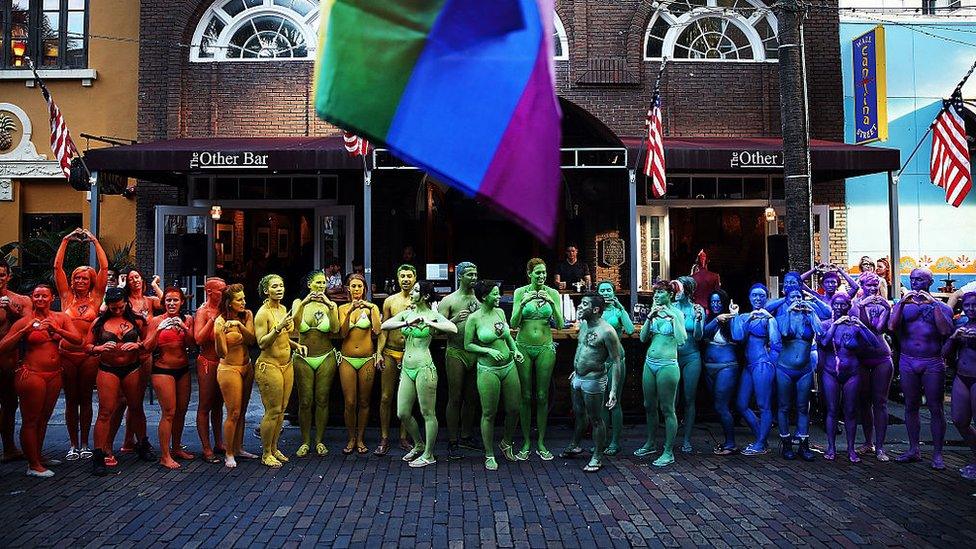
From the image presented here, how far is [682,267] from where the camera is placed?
1533cm

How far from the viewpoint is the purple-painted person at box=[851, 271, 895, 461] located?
732 cm

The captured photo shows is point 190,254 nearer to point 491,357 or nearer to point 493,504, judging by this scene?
point 491,357

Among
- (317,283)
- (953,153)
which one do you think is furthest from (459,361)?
(953,153)

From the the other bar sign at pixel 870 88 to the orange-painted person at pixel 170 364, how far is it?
41.8 feet

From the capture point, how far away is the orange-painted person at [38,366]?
6.81 m

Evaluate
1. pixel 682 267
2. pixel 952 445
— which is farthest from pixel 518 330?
pixel 682 267

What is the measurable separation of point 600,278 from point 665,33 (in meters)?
5.38

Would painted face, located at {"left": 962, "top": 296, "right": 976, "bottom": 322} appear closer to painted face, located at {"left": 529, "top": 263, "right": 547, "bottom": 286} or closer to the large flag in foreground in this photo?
painted face, located at {"left": 529, "top": 263, "right": 547, "bottom": 286}

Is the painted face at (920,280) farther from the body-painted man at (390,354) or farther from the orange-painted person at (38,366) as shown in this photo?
the orange-painted person at (38,366)

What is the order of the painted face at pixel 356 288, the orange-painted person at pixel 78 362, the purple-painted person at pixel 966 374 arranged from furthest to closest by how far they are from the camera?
the painted face at pixel 356 288, the orange-painted person at pixel 78 362, the purple-painted person at pixel 966 374

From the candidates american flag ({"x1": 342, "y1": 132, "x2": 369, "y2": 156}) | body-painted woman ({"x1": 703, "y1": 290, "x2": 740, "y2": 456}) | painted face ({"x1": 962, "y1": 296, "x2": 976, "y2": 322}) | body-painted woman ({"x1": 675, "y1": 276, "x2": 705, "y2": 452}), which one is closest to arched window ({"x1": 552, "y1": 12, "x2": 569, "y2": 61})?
american flag ({"x1": 342, "y1": 132, "x2": 369, "y2": 156})

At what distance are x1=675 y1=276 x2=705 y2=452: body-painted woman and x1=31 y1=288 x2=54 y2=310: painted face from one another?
21.1 ft

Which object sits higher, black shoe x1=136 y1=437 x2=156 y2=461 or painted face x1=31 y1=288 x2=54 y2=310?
painted face x1=31 y1=288 x2=54 y2=310

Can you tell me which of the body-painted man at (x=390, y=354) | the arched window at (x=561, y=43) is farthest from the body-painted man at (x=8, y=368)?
the arched window at (x=561, y=43)
